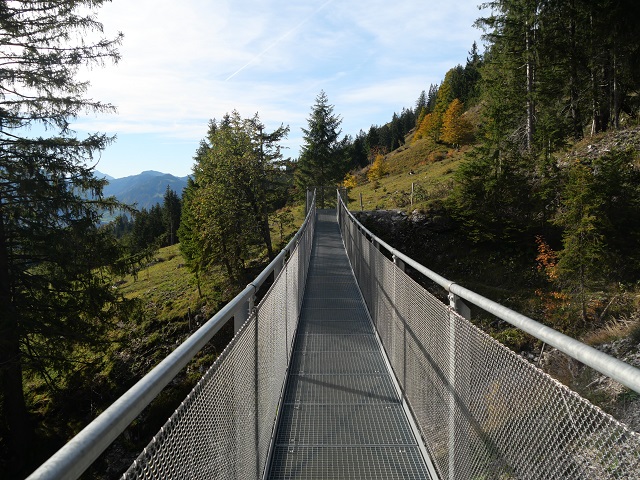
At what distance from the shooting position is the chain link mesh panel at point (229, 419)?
151cm

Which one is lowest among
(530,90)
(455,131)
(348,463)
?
(348,463)

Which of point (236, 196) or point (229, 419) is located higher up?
point (236, 196)

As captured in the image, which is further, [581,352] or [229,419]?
[229,419]

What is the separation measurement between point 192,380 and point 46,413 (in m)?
5.19

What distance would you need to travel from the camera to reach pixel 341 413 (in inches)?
166

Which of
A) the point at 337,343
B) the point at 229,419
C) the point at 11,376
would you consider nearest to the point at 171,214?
the point at 11,376

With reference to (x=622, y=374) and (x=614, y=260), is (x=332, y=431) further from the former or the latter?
(x=614, y=260)

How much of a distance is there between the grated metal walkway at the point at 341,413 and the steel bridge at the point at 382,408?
0.01m

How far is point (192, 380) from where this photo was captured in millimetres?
16500

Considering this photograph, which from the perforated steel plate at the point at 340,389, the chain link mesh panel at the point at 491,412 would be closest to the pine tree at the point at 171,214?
the perforated steel plate at the point at 340,389

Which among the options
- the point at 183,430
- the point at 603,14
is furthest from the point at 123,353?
the point at 603,14

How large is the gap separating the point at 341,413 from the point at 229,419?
2179 millimetres

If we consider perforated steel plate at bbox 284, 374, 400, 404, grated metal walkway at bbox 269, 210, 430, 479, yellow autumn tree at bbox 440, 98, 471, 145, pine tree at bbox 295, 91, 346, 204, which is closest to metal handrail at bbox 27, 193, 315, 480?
grated metal walkway at bbox 269, 210, 430, 479

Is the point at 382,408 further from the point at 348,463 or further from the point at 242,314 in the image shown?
the point at 242,314
